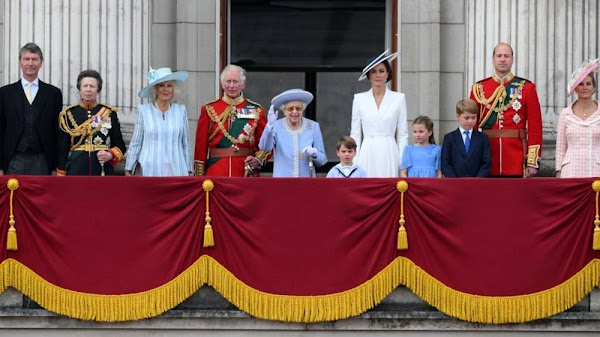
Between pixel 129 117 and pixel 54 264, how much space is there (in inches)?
132

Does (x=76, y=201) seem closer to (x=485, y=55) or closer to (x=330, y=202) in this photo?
(x=330, y=202)

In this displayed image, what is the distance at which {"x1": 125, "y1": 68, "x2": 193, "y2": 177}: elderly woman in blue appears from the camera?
15367 mm

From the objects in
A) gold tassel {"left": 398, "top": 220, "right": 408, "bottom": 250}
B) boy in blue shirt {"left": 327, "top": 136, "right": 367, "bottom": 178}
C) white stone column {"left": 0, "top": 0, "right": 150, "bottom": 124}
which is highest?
white stone column {"left": 0, "top": 0, "right": 150, "bottom": 124}

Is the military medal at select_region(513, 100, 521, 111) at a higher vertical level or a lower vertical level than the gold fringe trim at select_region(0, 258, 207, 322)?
higher

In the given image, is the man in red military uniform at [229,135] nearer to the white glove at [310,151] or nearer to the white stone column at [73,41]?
the white glove at [310,151]

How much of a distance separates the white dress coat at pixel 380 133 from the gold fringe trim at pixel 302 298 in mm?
1543

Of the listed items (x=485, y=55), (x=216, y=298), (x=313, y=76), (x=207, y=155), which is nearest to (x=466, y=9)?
(x=485, y=55)

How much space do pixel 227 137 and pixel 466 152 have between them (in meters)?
2.19

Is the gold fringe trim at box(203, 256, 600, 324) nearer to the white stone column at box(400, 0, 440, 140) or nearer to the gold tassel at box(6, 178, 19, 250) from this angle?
the gold tassel at box(6, 178, 19, 250)

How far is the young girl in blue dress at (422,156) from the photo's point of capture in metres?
15.3

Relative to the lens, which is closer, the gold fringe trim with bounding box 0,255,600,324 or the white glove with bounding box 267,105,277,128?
the gold fringe trim with bounding box 0,255,600,324

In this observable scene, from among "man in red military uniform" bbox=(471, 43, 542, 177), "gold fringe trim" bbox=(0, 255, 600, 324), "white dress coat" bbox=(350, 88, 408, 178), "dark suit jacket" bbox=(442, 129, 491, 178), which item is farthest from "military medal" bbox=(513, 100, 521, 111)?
"gold fringe trim" bbox=(0, 255, 600, 324)

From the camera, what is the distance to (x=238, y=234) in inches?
567

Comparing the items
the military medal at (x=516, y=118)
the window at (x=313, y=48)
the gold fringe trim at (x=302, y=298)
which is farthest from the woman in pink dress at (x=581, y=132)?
the window at (x=313, y=48)
